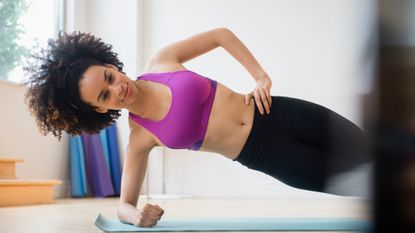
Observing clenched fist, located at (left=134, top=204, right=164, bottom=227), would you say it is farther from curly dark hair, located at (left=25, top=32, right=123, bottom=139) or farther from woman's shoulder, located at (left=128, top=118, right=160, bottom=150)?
curly dark hair, located at (left=25, top=32, right=123, bottom=139)

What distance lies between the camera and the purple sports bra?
5.57 ft

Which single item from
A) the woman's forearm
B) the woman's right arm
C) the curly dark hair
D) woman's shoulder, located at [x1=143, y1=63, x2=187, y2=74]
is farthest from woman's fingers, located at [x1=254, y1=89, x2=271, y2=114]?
the curly dark hair

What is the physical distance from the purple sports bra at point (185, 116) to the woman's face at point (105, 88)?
12cm

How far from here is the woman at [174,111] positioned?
5.46 feet

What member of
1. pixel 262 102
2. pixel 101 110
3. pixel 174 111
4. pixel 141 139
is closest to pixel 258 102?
pixel 262 102

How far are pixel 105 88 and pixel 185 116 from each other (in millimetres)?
267

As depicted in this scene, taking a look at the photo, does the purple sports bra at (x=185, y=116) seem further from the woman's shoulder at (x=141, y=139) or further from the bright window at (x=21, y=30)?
the bright window at (x=21, y=30)

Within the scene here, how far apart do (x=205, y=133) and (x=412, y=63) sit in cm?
149

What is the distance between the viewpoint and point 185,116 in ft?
5.58

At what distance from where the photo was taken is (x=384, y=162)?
231 mm

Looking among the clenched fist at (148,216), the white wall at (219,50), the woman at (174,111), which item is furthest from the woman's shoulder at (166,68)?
the white wall at (219,50)

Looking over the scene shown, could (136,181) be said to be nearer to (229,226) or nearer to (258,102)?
(229,226)

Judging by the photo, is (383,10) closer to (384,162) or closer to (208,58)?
(384,162)

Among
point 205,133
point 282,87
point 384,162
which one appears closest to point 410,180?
point 384,162
